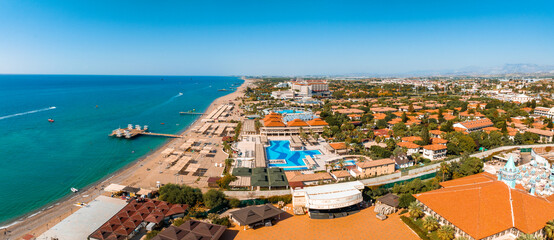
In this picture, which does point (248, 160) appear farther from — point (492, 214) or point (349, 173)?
point (492, 214)

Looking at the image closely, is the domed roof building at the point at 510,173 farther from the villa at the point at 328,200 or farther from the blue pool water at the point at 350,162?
the blue pool water at the point at 350,162

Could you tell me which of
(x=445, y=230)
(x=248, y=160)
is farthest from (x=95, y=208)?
(x=445, y=230)

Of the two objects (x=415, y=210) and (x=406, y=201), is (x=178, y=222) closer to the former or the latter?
(x=415, y=210)

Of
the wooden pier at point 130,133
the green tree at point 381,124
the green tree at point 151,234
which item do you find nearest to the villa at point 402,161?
the green tree at point 381,124

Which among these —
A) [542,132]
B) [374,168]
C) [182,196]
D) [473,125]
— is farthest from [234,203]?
[542,132]

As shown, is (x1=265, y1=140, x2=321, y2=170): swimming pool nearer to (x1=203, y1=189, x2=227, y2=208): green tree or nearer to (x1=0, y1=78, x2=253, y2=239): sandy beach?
(x1=0, y1=78, x2=253, y2=239): sandy beach

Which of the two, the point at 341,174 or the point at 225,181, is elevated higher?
the point at 225,181
